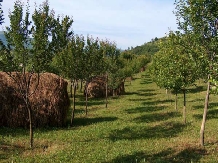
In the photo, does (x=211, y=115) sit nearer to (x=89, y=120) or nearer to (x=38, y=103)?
(x=89, y=120)

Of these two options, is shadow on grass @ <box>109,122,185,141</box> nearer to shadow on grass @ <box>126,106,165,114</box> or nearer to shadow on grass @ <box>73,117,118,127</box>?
shadow on grass @ <box>73,117,118,127</box>

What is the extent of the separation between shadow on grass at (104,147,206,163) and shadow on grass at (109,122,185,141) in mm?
3614

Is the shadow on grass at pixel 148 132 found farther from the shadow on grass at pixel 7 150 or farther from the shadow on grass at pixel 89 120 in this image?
the shadow on grass at pixel 7 150

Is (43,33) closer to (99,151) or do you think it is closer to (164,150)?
(99,151)

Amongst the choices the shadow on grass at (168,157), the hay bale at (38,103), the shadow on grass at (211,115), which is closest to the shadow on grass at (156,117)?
the shadow on grass at (211,115)

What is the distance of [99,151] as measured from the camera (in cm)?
1434

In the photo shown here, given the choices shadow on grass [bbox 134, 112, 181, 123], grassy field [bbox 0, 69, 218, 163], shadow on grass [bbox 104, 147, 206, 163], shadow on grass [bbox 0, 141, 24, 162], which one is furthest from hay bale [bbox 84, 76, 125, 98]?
shadow on grass [bbox 104, 147, 206, 163]

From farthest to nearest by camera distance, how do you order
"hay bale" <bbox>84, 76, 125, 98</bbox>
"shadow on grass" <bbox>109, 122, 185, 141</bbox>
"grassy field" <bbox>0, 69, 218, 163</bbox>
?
1. "hay bale" <bbox>84, 76, 125, 98</bbox>
2. "shadow on grass" <bbox>109, 122, 185, 141</bbox>
3. "grassy field" <bbox>0, 69, 218, 163</bbox>

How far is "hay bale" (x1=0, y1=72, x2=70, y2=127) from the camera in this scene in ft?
65.9

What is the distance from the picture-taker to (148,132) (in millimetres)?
19344

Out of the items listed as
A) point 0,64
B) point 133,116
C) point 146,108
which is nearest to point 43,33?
point 0,64

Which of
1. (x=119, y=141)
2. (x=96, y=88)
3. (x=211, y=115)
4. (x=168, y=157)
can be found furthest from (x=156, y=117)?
(x=96, y=88)

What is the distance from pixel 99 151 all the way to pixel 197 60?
7381 millimetres

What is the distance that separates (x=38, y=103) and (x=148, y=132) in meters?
9.19
